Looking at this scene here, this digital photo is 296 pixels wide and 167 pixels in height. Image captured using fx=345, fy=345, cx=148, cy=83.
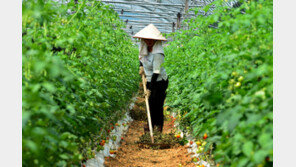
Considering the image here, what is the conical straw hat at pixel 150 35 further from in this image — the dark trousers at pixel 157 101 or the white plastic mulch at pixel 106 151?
the white plastic mulch at pixel 106 151

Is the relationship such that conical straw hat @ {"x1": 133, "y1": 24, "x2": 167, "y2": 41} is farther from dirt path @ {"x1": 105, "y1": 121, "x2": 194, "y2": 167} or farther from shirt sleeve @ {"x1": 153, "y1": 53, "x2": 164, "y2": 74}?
dirt path @ {"x1": 105, "y1": 121, "x2": 194, "y2": 167}

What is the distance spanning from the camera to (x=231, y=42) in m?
2.65

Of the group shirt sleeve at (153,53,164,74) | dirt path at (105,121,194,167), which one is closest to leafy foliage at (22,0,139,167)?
dirt path at (105,121,194,167)

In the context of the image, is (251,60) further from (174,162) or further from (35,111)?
(174,162)

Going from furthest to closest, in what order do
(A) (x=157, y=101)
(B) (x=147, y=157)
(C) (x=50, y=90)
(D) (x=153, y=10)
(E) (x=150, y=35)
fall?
(D) (x=153, y=10) < (A) (x=157, y=101) < (E) (x=150, y=35) < (B) (x=147, y=157) < (C) (x=50, y=90)

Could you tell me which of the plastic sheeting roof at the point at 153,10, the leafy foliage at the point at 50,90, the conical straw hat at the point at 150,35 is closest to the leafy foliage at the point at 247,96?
the leafy foliage at the point at 50,90

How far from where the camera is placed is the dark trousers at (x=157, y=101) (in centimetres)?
554

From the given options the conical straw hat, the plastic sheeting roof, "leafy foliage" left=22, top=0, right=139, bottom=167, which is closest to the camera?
"leafy foliage" left=22, top=0, right=139, bottom=167

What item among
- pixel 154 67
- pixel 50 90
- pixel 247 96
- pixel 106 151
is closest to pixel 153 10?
pixel 154 67

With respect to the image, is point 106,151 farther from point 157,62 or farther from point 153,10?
point 153,10

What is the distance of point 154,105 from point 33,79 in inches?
141

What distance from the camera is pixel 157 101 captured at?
5625mm

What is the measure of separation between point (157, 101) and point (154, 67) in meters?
0.61

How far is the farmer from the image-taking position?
534 centimetres
